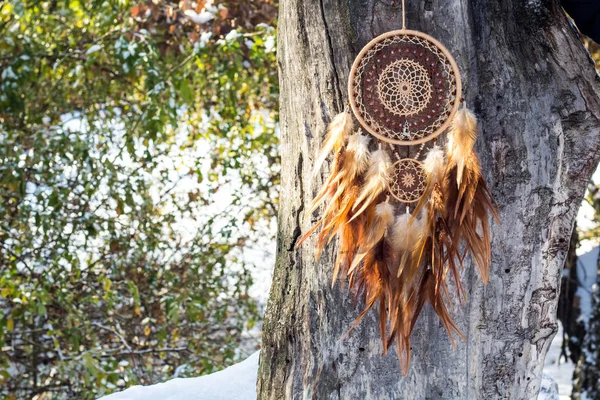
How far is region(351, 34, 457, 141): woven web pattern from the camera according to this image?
1529mm

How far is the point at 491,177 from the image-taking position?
1.59 m

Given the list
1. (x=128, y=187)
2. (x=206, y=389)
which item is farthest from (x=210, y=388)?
(x=128, y=187)

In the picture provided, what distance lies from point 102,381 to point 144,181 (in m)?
1.43

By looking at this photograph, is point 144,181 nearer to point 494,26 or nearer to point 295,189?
point 295,189

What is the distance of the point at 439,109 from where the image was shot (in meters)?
1.54

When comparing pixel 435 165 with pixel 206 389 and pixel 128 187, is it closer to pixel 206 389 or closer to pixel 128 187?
pixel 206 389

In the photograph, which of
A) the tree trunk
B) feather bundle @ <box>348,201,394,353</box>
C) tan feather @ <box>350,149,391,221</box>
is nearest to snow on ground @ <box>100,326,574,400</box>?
the tree trunk

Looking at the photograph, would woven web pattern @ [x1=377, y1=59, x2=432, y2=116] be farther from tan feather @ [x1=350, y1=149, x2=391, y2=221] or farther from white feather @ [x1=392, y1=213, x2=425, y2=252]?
white feather @ [x1=392, y1=213, x2=425, y2=252]

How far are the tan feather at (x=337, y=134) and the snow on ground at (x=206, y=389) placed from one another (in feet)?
4.44

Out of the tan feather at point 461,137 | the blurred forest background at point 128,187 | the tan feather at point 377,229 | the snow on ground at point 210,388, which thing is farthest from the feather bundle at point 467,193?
the blurred forest background at point 128,187

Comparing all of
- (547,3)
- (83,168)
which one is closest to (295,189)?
(547,3)

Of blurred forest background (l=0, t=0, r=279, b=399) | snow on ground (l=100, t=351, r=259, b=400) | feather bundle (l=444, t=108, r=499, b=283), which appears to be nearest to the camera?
feather bundle (l=444, t=108, r=499, b=283)

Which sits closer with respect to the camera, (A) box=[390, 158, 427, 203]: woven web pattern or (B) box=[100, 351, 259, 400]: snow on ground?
(A) box=[390, 158, 427, 203]: woven web pattern

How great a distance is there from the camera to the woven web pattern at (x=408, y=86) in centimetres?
154
